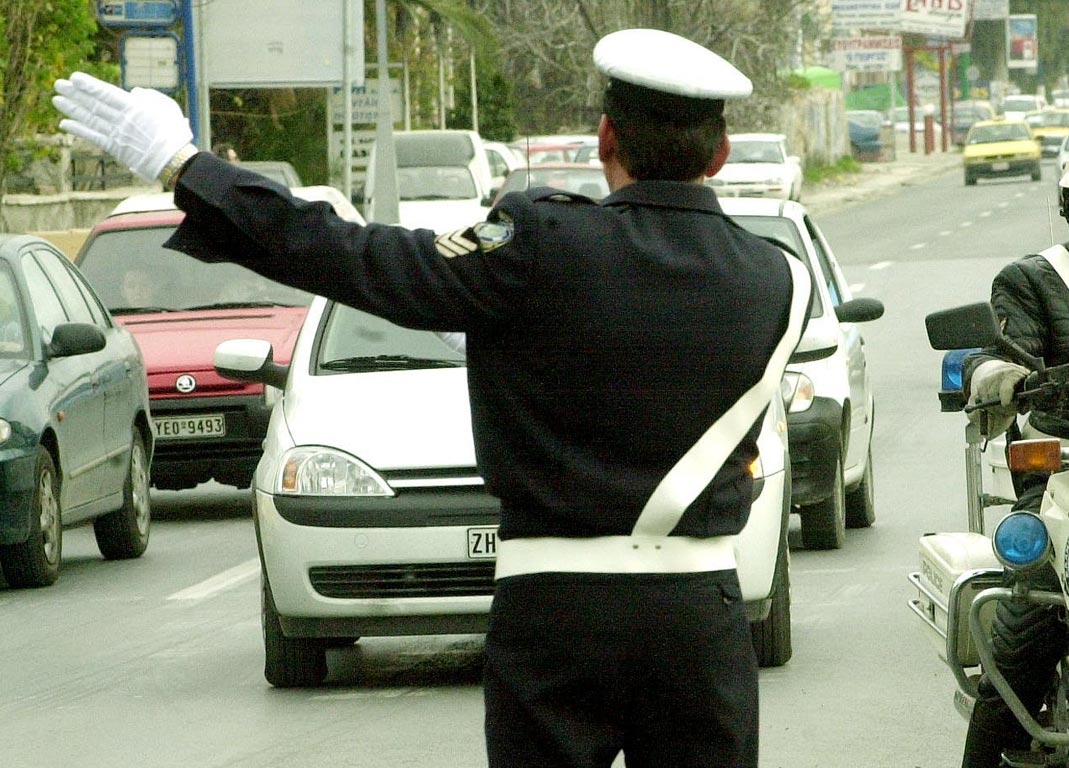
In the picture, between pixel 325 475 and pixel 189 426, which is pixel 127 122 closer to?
pixel 325 475

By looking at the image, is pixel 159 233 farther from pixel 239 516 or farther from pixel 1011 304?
pixel 1011 304

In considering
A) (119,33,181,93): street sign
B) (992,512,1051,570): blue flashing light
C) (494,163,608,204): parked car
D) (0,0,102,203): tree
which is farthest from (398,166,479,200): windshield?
(992,512,1051,570): blue flashing light

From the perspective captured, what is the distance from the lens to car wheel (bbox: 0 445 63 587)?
1038cm

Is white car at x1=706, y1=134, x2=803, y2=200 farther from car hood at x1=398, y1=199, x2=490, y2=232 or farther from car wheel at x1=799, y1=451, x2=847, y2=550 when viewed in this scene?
car wheel at x1=799, y1=451, x2=847, y2=550

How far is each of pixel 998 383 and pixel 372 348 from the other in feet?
13.1

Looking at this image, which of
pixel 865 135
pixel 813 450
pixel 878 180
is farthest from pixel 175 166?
pixel 865 135

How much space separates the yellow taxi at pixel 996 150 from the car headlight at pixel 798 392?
50556 millimetres

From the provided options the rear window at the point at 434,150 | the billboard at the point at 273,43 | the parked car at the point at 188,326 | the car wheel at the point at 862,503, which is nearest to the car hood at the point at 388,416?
the car wheel at the point at 862,503

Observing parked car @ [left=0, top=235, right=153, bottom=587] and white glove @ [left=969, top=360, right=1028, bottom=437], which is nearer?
white glove @ [left=969, top=360, right=1028, bottom=437]

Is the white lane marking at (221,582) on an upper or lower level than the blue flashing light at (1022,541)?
lower

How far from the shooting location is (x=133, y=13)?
75.0ft

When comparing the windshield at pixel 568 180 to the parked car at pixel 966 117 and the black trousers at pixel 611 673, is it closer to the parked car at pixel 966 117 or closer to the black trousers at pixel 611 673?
the black trousers at pixel 611 673

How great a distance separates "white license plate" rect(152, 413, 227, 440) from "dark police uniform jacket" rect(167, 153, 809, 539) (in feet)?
31.6

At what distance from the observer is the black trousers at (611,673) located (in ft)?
10.6
